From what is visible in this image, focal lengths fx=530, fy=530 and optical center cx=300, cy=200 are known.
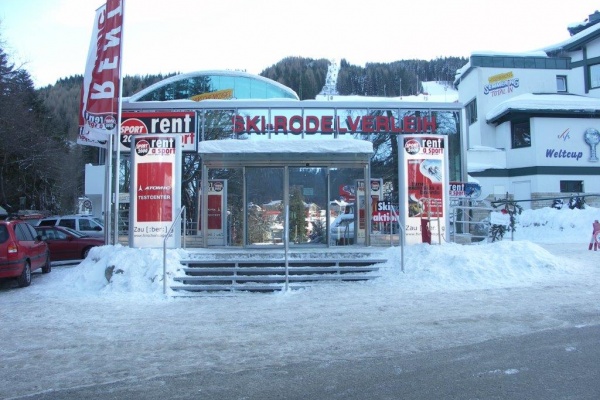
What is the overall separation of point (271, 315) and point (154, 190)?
229 inches

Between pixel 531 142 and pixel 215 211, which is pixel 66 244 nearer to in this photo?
pixel 215 211

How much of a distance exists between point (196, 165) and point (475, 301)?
11.6 metres

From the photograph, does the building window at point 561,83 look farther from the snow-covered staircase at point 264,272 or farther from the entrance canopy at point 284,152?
the snow-covered staircase at point 264,272

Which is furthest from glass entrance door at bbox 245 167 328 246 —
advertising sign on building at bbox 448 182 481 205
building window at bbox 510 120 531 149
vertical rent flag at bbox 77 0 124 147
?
building window at bbox 510 120 531 149

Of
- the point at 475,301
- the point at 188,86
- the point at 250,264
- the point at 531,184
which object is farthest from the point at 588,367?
the point at 531,184

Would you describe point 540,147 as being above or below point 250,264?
above

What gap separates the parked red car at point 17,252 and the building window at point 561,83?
132 ft

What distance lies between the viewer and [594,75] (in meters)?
41.3

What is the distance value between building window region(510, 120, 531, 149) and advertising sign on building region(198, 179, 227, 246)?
82.8 feet

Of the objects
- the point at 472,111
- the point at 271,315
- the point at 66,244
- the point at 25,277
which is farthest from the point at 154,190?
the point at 472,111

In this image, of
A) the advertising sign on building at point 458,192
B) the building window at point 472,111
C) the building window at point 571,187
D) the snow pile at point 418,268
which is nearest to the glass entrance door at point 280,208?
the snow pile at point 418,268

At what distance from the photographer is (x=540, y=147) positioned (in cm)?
3325

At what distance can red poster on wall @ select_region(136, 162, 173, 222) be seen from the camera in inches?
523

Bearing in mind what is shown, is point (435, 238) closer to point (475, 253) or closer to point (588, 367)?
point (475, 253)
